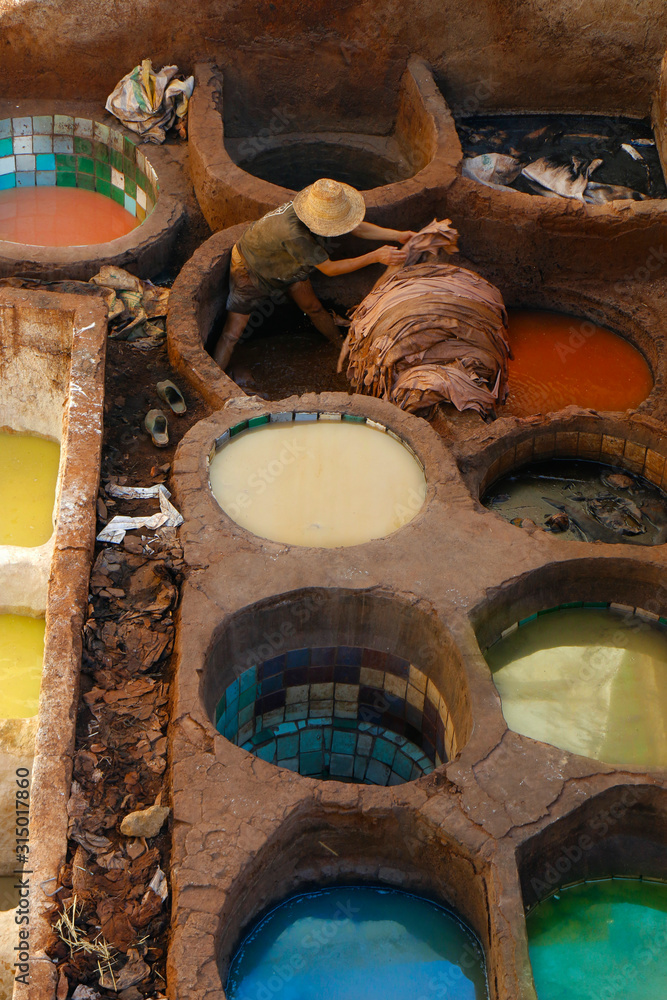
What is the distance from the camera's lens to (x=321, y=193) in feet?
22.0

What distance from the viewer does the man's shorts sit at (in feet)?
23.7

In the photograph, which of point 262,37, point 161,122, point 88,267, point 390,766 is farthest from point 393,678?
point 262,37

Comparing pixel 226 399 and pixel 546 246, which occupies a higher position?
pixel 546 246

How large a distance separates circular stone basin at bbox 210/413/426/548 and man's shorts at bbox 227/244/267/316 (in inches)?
Answer: 57.5

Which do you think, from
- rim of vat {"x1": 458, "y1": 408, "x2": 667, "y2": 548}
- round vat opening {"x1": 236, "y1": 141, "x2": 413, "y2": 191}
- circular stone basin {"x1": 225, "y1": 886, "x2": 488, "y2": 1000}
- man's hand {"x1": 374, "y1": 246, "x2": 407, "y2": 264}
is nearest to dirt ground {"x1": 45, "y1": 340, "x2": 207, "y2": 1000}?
circular stone basin {"x1": 225, "y1": 886, "x2": 488, "y2": 1000}

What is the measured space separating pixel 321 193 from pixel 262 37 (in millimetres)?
2988

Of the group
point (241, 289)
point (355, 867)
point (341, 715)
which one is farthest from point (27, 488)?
point (355, 867)

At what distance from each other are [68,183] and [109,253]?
2210 mm

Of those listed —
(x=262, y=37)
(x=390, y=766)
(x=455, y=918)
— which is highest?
(x=262, y=37)

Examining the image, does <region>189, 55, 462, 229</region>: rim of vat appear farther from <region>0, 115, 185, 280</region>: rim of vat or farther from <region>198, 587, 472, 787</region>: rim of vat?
<region>198, 587, 472, 787</region>: rim of vat

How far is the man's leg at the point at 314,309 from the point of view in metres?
7.49

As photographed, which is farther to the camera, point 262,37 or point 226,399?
point 262,37

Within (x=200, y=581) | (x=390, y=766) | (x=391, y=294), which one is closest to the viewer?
(x=200, y=581)

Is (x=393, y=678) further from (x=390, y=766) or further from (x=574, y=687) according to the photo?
(x=574, y=687)
